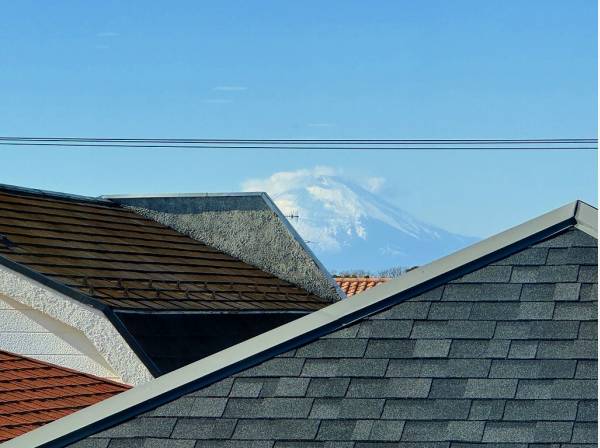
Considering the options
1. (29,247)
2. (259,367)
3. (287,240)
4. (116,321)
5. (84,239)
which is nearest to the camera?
(259,367)

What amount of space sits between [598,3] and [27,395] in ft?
22.9

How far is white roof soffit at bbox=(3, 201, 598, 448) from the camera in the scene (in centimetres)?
778

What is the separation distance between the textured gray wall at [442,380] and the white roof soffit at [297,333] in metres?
0.06

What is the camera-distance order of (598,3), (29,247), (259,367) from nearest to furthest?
(598,3)
(259,367)
(29,247)

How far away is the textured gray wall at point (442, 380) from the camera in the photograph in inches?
287

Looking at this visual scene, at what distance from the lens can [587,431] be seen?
7.13 metres

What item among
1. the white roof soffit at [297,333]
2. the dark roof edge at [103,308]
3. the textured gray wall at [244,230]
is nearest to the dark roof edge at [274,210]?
the textured gray wall at [244,230]

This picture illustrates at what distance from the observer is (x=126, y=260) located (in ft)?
58.3

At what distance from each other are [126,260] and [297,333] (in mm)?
10177

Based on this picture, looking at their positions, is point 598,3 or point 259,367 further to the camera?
point 259,367

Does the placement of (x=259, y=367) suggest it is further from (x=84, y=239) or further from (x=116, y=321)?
(x=84, y=239)

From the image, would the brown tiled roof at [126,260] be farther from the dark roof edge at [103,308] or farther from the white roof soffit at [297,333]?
the white roof soffit at [297,333]

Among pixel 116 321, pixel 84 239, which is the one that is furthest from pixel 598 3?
pixel 84 239

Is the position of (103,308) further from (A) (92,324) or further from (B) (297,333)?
(B) (297,333)
